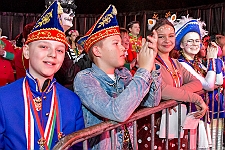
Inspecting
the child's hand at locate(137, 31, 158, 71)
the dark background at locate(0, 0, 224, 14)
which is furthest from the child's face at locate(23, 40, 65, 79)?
the dark background at locate(0, 0, 224, 14)

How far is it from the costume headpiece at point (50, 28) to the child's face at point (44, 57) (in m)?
0.03

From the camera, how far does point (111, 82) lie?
2094 millimetres

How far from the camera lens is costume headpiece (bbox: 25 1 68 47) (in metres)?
1.83

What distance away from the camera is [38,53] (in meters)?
1.81

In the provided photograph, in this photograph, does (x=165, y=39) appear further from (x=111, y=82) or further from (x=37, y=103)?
(x=37, y=103)

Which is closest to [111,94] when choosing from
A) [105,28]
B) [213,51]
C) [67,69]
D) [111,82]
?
[111,82]

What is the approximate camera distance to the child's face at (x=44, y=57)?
180 cm

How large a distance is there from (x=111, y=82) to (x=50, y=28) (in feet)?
1.67

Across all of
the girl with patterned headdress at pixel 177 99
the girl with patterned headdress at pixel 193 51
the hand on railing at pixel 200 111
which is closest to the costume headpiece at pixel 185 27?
the girl with patterned headdress at pixel 193 51

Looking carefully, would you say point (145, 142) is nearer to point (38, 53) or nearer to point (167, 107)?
point (167, 107)

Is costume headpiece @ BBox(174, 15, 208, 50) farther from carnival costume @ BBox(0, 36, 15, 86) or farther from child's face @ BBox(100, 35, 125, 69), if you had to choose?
carnival costume @ BBox(0, 36, 15, 86)

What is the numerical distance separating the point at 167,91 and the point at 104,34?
695 mm

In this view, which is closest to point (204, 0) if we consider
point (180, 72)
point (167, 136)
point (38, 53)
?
point (180, 72)

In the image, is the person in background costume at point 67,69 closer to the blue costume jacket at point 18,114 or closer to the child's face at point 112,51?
the child's face at point 112,51
